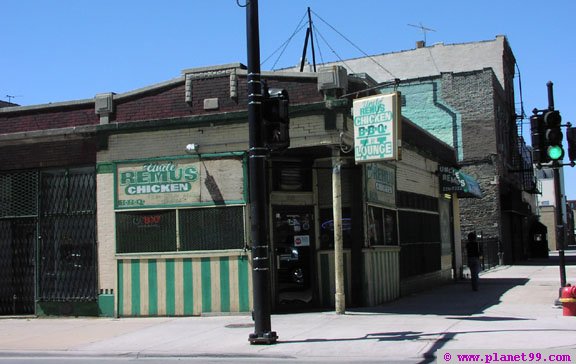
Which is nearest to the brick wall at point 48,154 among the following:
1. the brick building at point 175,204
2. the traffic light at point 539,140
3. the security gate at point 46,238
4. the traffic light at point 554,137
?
the brick building at point 175,204

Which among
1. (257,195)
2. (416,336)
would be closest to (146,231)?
(257,195)

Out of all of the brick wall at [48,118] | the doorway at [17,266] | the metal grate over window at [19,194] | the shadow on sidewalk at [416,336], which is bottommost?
the shadow on sidewalk at [416,336]

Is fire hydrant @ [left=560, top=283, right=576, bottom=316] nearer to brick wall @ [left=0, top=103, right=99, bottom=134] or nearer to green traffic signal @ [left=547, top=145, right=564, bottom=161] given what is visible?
green traffic signal @ [left=547, top=145, right=564, bottom=161]

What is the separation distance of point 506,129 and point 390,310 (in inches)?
1049

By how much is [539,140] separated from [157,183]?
28.6 feet

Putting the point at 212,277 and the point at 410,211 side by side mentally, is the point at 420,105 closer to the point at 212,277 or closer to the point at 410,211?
the point at 410,211

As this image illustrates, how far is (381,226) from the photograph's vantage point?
634 inches

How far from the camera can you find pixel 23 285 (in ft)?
52.3

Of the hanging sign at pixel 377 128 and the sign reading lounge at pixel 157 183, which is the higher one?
the hanging sign at pixel 377 128

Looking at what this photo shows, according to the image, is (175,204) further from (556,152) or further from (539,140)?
(556,152)

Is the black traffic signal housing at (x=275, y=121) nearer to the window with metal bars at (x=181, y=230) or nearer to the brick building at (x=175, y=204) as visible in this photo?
the brick building at (x=175, y=204)

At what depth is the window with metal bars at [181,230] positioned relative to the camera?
14414mm

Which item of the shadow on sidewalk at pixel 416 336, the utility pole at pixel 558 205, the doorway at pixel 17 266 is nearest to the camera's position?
the shadow on sidewalk at pixel 416 336

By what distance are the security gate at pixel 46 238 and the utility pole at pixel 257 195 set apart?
6.19m
